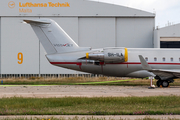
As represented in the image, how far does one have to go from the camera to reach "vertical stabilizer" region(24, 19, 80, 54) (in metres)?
25.8

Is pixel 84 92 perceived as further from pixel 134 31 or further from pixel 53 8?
pixel 134 31

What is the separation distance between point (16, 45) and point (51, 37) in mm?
16296

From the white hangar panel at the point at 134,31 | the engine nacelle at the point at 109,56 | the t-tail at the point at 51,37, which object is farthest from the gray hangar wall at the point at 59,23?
the engine nacelle at the point at 109,56

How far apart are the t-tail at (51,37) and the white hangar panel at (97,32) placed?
47.7 feet

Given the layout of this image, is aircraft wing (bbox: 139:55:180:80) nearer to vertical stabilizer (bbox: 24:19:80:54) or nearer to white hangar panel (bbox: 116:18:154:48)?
vertical stabilizer (bbox: 24:19:80:54)

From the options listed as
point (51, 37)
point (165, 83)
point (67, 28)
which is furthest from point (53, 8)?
point (165, 83)

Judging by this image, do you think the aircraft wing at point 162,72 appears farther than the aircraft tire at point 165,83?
No

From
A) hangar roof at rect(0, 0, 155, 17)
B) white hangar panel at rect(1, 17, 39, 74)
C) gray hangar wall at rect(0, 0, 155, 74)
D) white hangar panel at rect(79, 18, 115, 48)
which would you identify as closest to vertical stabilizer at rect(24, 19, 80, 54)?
gray hangar wall at rect(0, 0, 155, 74)

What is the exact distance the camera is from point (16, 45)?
40.4 m

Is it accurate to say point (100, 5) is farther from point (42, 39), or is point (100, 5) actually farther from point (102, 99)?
point (102, 99)

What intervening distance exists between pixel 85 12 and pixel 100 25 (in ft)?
10.0

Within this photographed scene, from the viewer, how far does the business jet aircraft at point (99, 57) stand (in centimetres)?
2566

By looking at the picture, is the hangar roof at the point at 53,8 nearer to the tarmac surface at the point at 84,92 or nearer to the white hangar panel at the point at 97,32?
the white hangar panel at the point at 97,32

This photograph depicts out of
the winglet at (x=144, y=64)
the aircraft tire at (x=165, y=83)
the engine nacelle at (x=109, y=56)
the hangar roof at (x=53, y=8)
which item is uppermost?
the hangar roof at (x=53, y=8)
